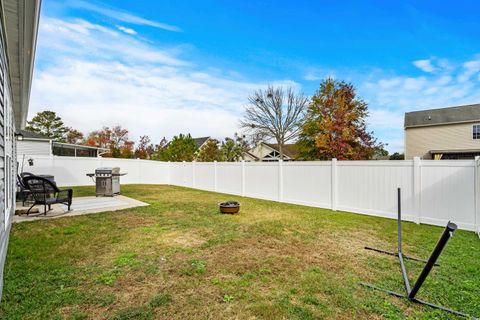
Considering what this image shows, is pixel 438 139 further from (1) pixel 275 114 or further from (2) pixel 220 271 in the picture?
(2) pixel 220 271

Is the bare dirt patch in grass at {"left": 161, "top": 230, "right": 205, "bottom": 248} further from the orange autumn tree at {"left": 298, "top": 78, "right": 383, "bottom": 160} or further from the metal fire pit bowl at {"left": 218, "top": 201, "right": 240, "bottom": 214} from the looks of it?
the orange autumn tree at {"left": 298, "top": 78, "right": 383, "bottom": 160}

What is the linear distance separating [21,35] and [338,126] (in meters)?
18.3

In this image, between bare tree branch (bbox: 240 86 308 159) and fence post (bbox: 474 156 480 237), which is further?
bare tree branch (bbox: 240 86 308 159)

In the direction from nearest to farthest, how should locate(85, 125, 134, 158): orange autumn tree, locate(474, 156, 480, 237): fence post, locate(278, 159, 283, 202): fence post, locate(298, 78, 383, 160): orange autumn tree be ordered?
locate(474, 156, 480, 237): fence post → locate(278, 159, 283, 202): fence post → locate(298, 78, 383, 160): orange autumn tree → locate(85, 125, 134, 158): orange autumn tree

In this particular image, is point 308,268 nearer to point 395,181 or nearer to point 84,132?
point 395,181

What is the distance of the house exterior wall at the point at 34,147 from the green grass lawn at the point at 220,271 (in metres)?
13.9

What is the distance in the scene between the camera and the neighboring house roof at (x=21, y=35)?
10.2ft

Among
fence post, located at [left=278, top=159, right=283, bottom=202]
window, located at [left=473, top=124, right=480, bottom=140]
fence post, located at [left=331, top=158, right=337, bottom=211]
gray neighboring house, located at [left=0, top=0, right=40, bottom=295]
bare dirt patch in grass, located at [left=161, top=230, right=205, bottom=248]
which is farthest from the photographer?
window, located at [left=473, top=124, right=480, bottom=140]

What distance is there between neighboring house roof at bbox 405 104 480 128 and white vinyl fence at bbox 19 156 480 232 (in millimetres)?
21072

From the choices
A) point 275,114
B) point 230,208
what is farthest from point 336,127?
point 230,208

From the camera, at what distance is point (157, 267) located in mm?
3381

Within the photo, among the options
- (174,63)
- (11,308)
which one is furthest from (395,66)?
(11,308)

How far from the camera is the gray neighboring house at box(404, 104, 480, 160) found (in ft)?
70.3

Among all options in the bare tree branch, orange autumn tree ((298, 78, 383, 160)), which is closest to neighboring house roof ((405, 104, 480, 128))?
orange autumn tree ((298, 78, 383, 160))
